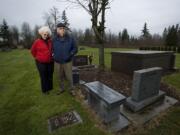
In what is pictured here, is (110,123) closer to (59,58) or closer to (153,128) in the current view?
(153,128)

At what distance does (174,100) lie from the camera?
3.92 metres

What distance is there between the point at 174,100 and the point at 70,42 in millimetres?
3469

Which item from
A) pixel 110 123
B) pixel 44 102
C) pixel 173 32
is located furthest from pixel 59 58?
pixel 173 32

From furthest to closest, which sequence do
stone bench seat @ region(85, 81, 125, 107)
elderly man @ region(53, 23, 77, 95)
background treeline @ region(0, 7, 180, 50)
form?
1. background treeline @ region(0, 7, 180, 50)
2. elderly man @ region(53, 23, 77, 95)
3. stone bench seat @ region(85, 81, 125, 107)

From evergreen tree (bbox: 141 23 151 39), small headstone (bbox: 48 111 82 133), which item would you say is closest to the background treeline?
evergreen tree (bbox: 141 23 151 39)

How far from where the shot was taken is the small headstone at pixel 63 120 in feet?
9.25

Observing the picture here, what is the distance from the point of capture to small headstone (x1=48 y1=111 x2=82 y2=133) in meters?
2.82

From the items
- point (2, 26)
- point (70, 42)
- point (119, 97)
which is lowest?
point (119, 97)

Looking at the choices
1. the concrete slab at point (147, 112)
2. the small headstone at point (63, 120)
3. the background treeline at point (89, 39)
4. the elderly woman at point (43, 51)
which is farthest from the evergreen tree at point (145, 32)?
the small headstone at point (63, 120)

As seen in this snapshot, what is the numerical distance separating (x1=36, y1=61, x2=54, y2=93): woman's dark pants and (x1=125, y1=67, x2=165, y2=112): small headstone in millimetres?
2367

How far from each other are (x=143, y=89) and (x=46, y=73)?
2747 mm

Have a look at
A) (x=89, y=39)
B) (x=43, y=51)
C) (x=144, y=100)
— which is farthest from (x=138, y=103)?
(x=89, y=39)

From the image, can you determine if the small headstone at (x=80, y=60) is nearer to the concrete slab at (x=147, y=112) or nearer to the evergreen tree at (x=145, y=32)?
the concrete slab at (x=147, y=112)

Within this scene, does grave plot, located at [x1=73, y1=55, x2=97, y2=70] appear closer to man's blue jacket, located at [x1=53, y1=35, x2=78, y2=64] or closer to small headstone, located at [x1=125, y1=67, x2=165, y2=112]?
man's blue jacket, located at [x1=53, y1=35, x2=78, y2=64]
